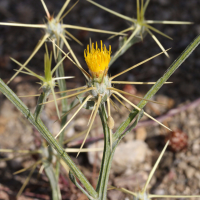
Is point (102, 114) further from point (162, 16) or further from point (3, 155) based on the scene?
point (162, 16)

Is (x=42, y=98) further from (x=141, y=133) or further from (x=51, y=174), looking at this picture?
(x=141, y=133)

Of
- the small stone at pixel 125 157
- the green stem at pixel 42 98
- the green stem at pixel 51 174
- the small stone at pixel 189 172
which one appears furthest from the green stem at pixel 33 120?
the small stone at pixel 189 172

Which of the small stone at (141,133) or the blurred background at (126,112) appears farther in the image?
the small stone at (141,133)

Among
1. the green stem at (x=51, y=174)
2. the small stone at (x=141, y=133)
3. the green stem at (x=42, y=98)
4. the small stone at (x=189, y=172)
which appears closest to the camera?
the green stem at (x=42, y=98)

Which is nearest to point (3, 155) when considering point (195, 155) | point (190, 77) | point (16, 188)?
point (16, 188)

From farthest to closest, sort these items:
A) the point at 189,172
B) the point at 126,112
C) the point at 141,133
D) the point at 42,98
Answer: the point at 126,112 → the point at 141,133 → the point at 189,172 → the point at 42,98

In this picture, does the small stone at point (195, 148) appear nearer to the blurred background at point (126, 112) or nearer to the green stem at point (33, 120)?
the blurred background at point (126, 112)

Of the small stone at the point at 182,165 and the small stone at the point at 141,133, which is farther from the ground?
the small stone at the point at 141,133

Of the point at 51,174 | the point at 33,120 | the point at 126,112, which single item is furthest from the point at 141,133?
→ the point at 33,120

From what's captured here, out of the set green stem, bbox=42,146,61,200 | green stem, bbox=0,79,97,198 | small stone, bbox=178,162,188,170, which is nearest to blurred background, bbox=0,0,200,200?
small stone, bbox=178,162,188,170
